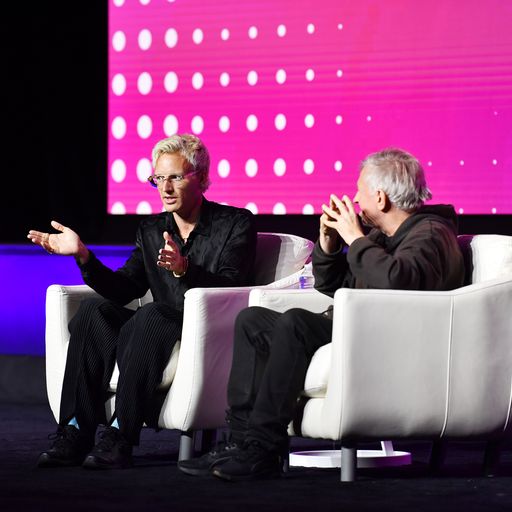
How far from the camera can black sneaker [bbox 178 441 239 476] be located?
369 centimetres

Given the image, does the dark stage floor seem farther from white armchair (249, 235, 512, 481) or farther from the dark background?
the dark background

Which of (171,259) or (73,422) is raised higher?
(171,259)

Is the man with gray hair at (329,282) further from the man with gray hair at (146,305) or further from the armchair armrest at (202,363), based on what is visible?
the man with gray hair at (146,305)

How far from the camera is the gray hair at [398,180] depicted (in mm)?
3779

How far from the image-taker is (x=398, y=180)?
12.4ft

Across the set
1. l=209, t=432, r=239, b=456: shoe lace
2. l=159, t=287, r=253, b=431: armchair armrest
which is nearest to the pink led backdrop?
l=159, t=287, r=253, b=431: armchair armrest

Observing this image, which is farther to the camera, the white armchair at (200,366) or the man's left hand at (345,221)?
the white armchair at (200,366)

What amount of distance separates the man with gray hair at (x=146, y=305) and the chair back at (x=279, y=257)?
0.51ft

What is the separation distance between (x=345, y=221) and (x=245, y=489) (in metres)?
0.87

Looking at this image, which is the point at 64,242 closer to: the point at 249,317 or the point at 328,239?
the point at 249,317

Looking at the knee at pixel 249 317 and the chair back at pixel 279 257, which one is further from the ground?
the chair back at pixel 279 257

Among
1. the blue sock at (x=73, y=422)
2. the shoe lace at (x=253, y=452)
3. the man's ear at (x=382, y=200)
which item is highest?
the man's ear at (x=382, y=200)

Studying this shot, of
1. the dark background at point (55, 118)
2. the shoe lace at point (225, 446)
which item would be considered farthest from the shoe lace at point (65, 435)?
the dark background at point (55, 118)

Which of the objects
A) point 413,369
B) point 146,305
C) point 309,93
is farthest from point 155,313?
point 309,93
